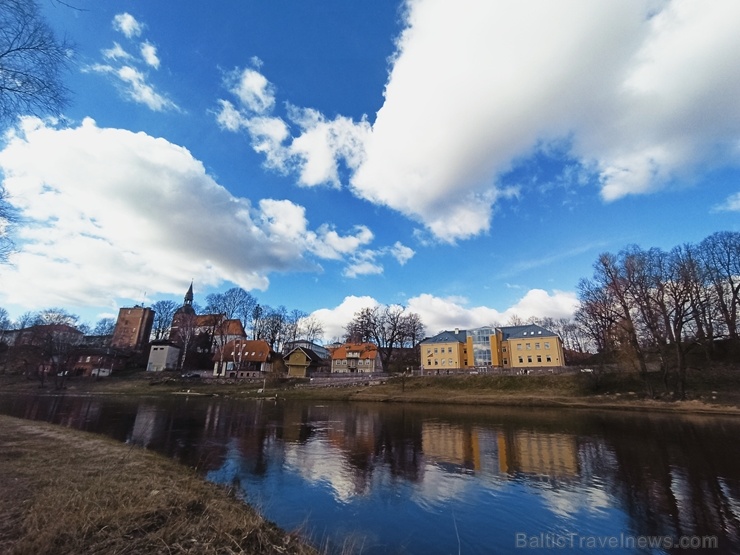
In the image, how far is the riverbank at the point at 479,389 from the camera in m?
39.3

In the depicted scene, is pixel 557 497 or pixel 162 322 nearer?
pixel 557 497

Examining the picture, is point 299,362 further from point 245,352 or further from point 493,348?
point 493,348

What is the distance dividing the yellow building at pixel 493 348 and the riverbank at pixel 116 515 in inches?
2557

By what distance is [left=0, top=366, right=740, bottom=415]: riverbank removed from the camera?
3934 centimetres

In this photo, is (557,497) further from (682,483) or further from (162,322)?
(162,322)

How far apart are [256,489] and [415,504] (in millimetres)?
5613

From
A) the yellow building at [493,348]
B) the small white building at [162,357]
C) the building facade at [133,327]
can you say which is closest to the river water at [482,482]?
the yellow building at [493,348]

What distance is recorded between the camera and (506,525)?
392 inches

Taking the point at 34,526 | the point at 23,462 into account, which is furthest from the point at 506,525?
Answer: the point at 23,462

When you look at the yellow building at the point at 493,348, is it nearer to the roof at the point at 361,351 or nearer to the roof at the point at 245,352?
the roof at the point at 361,351

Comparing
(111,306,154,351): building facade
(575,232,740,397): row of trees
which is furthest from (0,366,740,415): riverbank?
(111,306,154,351): building facade

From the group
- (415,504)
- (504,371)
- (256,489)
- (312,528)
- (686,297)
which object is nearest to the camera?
(312,528)

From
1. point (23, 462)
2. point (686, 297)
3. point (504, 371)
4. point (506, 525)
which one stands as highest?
point (686, 297)

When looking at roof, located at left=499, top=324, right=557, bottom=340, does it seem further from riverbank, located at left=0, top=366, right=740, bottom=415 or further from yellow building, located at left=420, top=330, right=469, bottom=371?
riverbank, located at left=0, top=366, right=740, bottom=415
